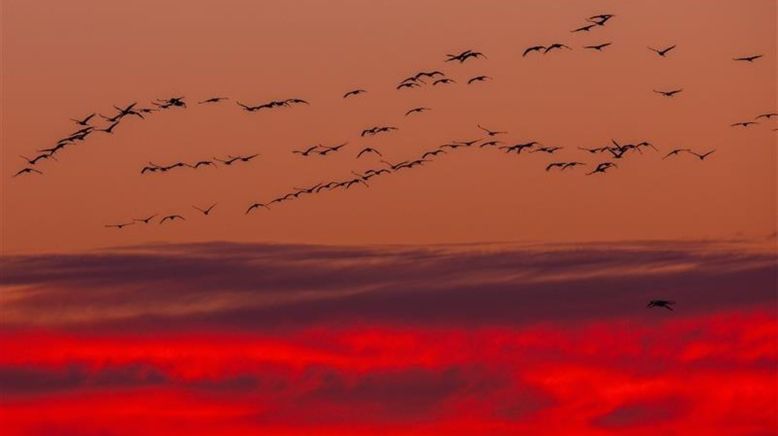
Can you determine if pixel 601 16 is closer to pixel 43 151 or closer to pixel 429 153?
pixel 429 153

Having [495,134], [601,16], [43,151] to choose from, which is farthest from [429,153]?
[43,151]

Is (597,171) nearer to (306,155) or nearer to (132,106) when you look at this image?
(306,155)

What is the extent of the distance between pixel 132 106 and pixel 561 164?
28.5 meters

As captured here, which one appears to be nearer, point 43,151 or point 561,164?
point 43,151

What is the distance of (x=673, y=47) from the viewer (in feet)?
358

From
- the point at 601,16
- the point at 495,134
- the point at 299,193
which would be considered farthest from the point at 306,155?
the point at 601,16

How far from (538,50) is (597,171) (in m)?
7.70

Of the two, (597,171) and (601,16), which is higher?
(601,16)

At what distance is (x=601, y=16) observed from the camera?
358ft

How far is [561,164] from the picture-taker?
122 meters

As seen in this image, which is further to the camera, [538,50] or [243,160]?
[243,160]

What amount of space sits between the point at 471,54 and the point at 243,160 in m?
17.0

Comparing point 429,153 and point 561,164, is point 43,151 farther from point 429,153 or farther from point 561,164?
point 561,164

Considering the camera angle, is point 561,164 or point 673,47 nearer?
point 673,47
